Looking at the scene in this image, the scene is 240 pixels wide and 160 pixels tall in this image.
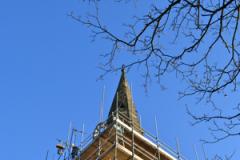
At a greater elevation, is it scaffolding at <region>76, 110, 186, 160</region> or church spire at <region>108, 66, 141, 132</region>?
church spire at <region>108, 66, 141, 132</region>

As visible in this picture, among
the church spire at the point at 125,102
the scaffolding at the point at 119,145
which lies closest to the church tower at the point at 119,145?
the scaffolding at the point at 119,145

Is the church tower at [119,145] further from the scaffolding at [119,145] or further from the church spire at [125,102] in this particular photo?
the church spire at [125,102]

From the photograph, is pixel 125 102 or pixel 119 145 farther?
pixel 125 102

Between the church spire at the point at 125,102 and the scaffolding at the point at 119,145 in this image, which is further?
the church spire at the point at 125,102

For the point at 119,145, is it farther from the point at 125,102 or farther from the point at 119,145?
the point at 125,102

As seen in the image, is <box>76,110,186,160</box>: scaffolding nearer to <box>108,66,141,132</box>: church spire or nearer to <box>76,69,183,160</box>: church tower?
<box>76,69,183,160</box>: church tower

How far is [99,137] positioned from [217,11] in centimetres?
1008

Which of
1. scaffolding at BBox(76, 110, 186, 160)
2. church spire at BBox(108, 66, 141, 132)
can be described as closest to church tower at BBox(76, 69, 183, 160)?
scaffolding at BBox(76, 110, 186, 160)

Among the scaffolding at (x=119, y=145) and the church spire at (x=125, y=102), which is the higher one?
the church spire at (x=125, y=102)

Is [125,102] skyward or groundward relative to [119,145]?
skyward

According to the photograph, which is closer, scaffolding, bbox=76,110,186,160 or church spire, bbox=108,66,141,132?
scaffolding, bbox=76,110,186,160

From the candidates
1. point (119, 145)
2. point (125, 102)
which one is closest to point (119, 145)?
point (119, 145)

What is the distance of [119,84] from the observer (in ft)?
87.2

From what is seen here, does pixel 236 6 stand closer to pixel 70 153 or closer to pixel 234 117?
pixel 234 117
